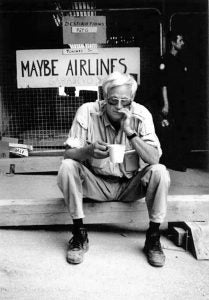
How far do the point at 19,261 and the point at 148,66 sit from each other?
3707 millimetres

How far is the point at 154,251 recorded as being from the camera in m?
3.08

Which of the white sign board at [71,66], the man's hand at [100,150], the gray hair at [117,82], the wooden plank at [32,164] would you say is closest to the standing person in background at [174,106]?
the white sign board at [71,66]

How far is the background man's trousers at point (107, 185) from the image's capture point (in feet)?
10.2

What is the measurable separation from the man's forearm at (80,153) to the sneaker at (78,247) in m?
0.53

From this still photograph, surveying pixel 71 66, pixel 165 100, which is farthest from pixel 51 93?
pixel 165 100

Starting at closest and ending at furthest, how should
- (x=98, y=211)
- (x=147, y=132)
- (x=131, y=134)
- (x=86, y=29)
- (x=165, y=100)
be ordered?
(x=131, y=134), (x=147, y=132), (x=98, y=211), (x=86, y=29), (x=165, y=100)

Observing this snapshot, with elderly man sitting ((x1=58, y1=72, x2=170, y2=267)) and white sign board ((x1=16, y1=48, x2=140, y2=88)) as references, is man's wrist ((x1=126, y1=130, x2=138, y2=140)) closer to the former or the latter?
elderly man sitting ((x1=58, y1=72, x2=170, y2=267))

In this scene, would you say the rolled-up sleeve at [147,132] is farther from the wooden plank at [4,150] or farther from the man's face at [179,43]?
the wooden plank at [4,150]

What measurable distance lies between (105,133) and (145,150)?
1.25ft

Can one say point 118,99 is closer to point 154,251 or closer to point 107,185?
point 107,185

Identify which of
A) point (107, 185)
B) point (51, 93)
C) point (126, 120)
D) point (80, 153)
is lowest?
point (107, 185)

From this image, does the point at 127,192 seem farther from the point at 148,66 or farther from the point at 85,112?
the point at 148,66

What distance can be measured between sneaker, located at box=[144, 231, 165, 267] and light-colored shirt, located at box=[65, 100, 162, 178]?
1.64 ft

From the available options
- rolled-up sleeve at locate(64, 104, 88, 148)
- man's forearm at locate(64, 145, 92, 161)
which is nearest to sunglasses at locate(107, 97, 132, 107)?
rolled-up sleeve at locate(64, 104, 88, 148)
